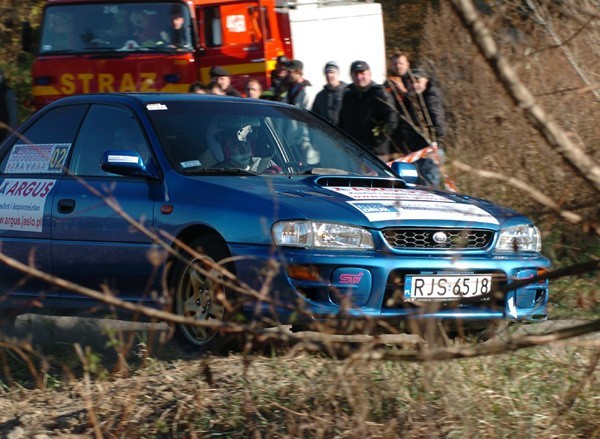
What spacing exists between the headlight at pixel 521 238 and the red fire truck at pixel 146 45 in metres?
9.60

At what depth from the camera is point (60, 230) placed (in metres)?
6.86

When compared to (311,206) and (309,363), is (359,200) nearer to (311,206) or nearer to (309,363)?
(311,206)

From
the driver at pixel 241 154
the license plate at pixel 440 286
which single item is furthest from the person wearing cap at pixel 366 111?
the license plate at pixel 440 286

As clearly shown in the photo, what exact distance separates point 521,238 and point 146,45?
10.3 meters

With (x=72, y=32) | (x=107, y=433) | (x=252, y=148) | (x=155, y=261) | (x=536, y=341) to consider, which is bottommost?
(x=107, y=433)

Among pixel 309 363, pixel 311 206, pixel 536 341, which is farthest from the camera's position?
pixel 311 206

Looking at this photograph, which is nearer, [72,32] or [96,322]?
[96,322]

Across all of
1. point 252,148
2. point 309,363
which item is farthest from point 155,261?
point 252,148

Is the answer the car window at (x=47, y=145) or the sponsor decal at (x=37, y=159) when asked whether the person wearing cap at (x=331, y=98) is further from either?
the sponsor decal at (x=37, y=159)

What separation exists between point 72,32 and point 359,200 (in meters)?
10.9

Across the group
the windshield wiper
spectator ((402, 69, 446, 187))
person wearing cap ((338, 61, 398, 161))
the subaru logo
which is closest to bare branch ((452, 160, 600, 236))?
the subaru logo

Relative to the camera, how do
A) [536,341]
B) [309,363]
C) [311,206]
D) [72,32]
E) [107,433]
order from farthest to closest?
[72,32] → [311,206] → [309,363] → [107,433] → [536,341]

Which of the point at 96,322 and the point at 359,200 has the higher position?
the point at 359,200

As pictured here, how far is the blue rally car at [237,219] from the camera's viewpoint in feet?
18.7
